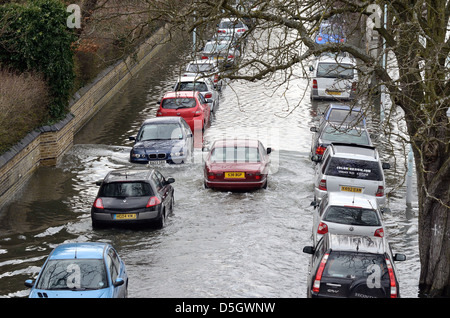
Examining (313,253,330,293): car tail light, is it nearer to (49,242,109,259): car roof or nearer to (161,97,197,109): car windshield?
(49,242,109,259): car roof

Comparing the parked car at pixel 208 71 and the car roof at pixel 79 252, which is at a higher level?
the parked car at pixel 208 71

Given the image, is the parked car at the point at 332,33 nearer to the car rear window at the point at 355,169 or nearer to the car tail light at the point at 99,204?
the car rear window at the point at 355,169

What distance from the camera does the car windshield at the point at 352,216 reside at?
1620 centimetres

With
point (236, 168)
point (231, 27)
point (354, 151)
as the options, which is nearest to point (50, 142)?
point (231, 27)

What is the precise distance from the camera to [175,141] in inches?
→ 989

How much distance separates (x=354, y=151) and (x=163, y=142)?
6.71 m

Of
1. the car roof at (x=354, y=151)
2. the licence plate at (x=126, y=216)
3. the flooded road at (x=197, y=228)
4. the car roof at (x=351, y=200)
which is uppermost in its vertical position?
the car roof at (x=354, y=151)

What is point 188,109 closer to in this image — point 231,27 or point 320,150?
point 231,27

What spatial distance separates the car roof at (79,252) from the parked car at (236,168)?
823cm

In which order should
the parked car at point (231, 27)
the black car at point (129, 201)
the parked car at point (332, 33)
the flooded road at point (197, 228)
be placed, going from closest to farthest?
Result: 1. the flooded road at point (197, 228)
2. the parked car at point (231, 27)
3. the parked car at point (332, 33)
4. the black car at point (129, 201)

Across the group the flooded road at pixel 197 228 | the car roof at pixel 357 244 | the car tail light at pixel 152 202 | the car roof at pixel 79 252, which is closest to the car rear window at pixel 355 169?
the flooded road at pixel 197 228

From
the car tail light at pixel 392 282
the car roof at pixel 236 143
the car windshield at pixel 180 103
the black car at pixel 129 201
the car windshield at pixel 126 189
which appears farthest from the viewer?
the car windshield at pixel 180 103

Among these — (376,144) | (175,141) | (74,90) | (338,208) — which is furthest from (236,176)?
(74,90)

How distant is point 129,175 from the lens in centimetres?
1897
